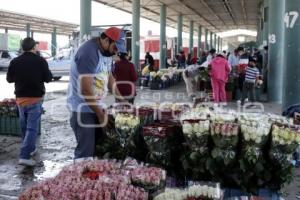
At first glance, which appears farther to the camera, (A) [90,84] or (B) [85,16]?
(B) [85,16]

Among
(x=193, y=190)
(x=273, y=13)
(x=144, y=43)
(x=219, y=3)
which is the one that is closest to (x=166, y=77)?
(x=273, y=13)

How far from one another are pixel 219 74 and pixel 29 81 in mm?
7117

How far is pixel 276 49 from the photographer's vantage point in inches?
517

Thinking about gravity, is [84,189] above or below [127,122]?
below

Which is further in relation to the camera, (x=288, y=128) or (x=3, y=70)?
(x=3, y=70)

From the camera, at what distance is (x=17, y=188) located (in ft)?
17.2

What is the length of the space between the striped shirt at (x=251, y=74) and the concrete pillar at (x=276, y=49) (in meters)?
0.92

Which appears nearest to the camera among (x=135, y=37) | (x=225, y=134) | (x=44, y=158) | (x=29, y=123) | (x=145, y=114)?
(x=225, y=134)

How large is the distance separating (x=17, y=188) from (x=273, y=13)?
36.0ft

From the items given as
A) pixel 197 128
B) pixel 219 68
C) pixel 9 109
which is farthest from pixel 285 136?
pixel 219 68

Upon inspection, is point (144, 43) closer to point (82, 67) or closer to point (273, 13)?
point (273, 13)

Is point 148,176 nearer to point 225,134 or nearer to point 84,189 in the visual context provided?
point 84,189

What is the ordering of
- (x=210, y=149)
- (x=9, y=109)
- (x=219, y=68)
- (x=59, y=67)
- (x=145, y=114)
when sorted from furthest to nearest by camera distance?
(x=59, y=67) < (x=219, y=68) < (x=9, y=109) < (x=145, y=114) < (x=210, y=149)

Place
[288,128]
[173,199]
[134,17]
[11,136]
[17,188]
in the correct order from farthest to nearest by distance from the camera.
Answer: [134,17]
[11,136]
[17,188]
[288,128]
[173,199]
